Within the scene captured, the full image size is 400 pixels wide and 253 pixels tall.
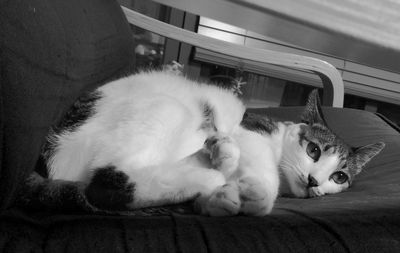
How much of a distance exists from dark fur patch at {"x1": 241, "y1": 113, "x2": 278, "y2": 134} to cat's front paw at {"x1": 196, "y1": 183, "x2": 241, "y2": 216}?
1.42 ft

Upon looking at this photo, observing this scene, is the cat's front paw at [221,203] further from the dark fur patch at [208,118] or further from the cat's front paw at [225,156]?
the dark fur patch at [208,118]

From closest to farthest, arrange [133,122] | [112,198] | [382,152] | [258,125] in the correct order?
[112,198] → [133,122] → [258,125] → [382,152]

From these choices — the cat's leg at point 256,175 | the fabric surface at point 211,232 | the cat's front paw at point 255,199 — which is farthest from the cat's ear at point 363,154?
the cat's front paw at point 255,199

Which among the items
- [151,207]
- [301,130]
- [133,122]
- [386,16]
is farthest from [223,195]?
[301,130]

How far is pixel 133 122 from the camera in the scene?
77 cm

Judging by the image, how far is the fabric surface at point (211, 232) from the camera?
0.51 m

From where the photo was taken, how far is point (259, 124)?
3.73 feet

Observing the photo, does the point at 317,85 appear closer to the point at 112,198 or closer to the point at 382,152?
the point at 382,152

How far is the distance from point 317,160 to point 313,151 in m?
0.03

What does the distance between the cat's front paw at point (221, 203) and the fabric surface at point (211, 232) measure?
0.07 ft

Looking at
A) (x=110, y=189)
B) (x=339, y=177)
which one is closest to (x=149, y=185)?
(x=110, y=189)

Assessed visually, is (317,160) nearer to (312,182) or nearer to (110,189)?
(312,182)

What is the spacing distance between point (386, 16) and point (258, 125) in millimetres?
800

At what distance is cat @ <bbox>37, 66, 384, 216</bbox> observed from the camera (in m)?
0.68
